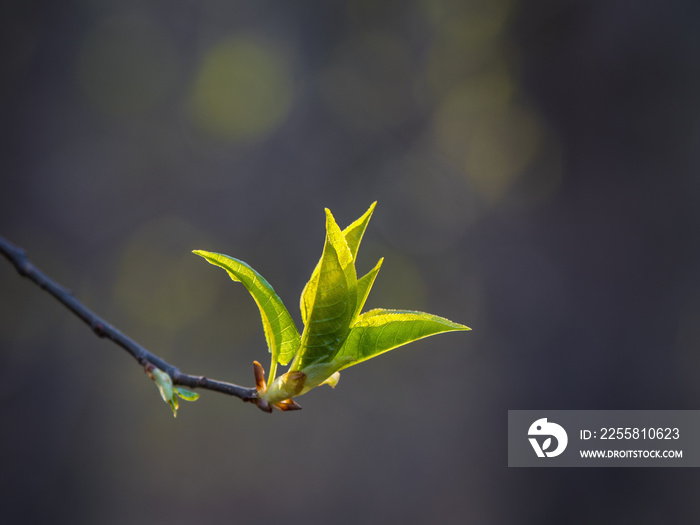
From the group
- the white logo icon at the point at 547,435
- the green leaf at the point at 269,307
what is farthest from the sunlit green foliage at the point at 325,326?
the white logo icon at the point at 547,435

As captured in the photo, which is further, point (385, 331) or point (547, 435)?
point (547, 435)

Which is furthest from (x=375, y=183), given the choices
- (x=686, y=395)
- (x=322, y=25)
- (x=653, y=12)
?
→ (x=686, y=395)

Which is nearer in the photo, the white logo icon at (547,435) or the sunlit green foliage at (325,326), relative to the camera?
the sunlit green foliage at (325,326)

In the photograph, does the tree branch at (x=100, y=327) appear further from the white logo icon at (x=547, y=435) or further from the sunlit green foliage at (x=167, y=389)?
the white logo icon at (x=547, y=435)

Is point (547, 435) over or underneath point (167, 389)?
over

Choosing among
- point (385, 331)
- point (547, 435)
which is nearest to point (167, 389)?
point (385, 331)

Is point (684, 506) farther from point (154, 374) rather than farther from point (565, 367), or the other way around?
point (154, 374)

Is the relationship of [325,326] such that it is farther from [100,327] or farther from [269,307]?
[100,327]
